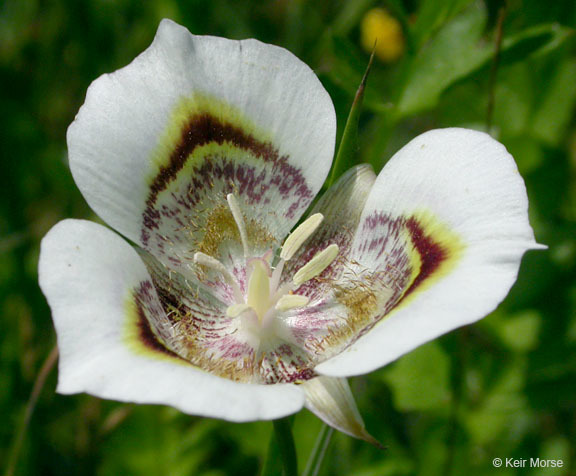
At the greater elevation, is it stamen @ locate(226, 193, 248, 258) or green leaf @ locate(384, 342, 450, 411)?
stamen @ locate(226, 193, 248, 258)

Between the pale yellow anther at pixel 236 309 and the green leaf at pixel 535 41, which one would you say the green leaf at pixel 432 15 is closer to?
the green leaf at pixel 535 41

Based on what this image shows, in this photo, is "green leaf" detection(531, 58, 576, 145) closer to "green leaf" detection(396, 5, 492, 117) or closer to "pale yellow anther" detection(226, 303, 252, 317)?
"green leaf" detection(396, 5, 492, 117)

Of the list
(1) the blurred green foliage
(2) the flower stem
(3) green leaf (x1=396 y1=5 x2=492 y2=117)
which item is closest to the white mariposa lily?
(2) the flower stem

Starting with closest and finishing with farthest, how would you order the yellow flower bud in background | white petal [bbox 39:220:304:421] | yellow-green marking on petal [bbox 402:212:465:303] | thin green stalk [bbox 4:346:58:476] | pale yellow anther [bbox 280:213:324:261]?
1. white petal [bbox 39:220:304:421]
2. yellow-green marking on petal [bbox 402:212:465:303]
3. pale yellow anther [bbox 280:213:324:261]
4. thin green stalk [bbox 4:346:58:476]
5. the yellow flower bud in background

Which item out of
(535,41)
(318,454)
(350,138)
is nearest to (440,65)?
(535,41)

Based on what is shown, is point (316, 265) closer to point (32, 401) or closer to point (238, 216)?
point (238, 216)

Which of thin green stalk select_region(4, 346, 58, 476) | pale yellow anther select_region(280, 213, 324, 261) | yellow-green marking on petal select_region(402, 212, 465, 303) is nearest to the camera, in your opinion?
yellow-green marking on petal select_region(402, 212, 465, 303)

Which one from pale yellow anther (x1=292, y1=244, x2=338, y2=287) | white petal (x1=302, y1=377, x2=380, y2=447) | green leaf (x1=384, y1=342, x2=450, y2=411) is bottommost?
green leaf (x1=384, y1=342, x2=450, y2=411)

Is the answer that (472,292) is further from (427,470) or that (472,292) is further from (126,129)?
(427,470)
